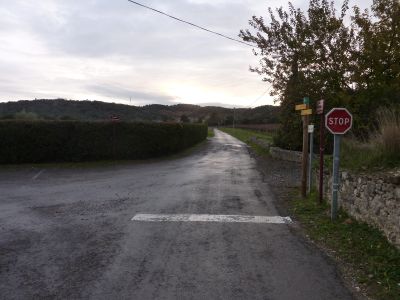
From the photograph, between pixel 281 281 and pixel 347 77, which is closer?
pixel 281 281

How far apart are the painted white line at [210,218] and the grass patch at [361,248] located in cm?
49

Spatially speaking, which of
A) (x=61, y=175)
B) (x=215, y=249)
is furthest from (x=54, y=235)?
(x=61, y=175)

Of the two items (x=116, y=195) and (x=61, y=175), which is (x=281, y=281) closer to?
(x=116, y=195)

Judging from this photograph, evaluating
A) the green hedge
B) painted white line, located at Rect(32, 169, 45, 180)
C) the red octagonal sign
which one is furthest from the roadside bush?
the green hedge

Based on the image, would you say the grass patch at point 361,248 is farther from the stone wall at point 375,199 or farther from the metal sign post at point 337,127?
the metal sign post at point 337,127

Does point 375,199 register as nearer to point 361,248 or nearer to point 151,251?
point 361,248

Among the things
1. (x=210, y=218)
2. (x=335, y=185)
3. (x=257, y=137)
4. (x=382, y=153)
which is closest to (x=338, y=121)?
(x=382, y=153)

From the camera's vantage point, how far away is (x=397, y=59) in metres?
16.5

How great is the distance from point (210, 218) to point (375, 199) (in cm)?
301

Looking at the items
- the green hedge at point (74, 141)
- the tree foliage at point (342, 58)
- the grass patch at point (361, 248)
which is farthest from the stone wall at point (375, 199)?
the green hedge at point (74, 141)

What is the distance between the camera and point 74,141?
69.4ft

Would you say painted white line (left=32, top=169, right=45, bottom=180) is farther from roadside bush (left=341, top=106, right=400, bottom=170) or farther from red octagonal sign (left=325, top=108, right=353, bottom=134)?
red octagonal sign (left=325, top=108, right=353, bottom=134)

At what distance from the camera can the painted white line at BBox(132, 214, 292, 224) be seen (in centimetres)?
816

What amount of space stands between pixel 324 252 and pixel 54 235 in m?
4.24
